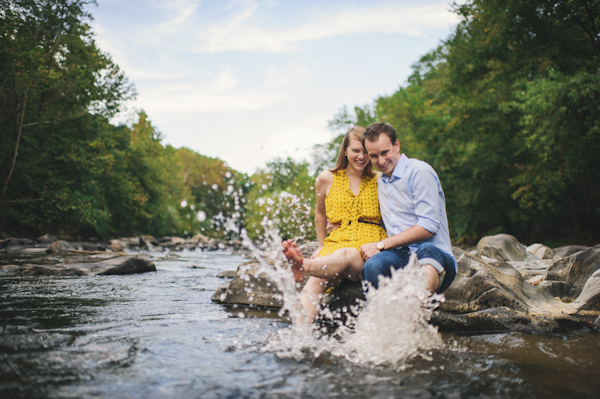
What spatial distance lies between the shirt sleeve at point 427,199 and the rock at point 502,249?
9266mm

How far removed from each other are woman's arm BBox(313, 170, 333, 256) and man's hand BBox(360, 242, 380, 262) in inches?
29.2

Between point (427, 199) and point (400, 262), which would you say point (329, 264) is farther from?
point (427, 199)

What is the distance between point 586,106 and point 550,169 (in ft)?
15.5

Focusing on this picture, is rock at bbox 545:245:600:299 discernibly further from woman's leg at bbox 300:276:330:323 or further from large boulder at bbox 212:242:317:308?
woman's leg at bbox 300:276:330:323

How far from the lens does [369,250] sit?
3.91 metres

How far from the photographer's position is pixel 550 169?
710 inches

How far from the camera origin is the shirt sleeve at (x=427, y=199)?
12.3ft

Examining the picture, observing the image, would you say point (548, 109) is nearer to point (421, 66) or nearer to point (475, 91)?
point (475, 91)

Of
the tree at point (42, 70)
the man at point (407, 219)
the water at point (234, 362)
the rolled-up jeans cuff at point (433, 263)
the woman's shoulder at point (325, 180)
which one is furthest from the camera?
the tree at point (42, 70)

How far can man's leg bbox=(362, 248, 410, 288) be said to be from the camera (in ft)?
12.0

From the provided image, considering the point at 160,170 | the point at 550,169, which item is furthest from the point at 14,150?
the point at 550,169

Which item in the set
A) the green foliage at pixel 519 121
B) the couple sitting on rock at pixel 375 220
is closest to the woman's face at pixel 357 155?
the couple sitting on rock at pixel 375 220

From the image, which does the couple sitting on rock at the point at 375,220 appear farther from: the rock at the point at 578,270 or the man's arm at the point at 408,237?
the rock at the point at 578,270

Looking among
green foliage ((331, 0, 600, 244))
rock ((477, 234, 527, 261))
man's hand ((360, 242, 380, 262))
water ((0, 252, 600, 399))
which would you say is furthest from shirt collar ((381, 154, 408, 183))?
green foliage ((331, 0, 600, 244))
